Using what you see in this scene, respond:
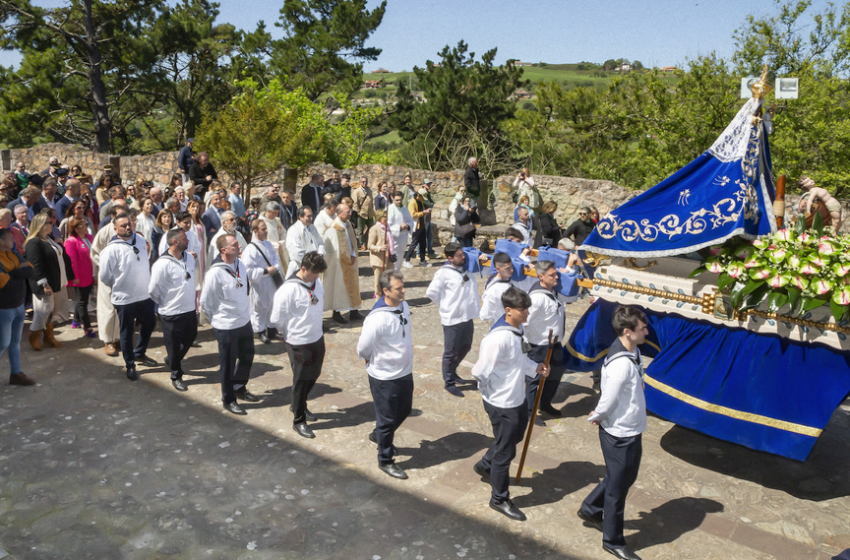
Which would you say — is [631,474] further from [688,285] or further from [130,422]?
[130,422]

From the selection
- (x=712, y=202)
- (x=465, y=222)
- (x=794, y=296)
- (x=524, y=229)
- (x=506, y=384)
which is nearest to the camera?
(x=506, y=384)

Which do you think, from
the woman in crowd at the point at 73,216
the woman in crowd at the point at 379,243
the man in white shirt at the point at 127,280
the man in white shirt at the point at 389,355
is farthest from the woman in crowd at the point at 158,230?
the man in white shirt at the point at 389,355

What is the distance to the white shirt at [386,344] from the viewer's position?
5.41 m

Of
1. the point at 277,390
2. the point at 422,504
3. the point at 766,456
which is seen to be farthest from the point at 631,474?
the point at 277,390

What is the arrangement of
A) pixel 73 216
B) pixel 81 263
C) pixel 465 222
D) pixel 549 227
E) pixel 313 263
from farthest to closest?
pixel 549 227 < pixel 465 222 < pixel 73 216 < pixel 81 263 < pixel 313 263

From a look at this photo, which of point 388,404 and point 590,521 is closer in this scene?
point 590,521

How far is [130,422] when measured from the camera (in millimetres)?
6445

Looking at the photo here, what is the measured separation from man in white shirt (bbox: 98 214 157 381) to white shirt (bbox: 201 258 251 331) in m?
1.33

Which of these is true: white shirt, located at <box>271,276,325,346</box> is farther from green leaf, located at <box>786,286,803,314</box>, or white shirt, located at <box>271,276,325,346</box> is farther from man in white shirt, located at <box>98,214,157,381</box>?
green leaf, located at <box>786,286,803,314</box>

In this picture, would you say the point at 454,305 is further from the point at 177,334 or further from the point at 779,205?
the point at 779,205

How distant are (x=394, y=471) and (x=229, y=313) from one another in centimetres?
222

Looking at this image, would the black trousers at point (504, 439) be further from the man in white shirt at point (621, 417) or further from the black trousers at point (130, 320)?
the black trousers at point (130, 320)

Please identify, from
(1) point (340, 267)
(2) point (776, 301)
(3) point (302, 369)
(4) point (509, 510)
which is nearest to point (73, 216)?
(1) point (340, 267)

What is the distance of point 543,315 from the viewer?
638 centimetres
